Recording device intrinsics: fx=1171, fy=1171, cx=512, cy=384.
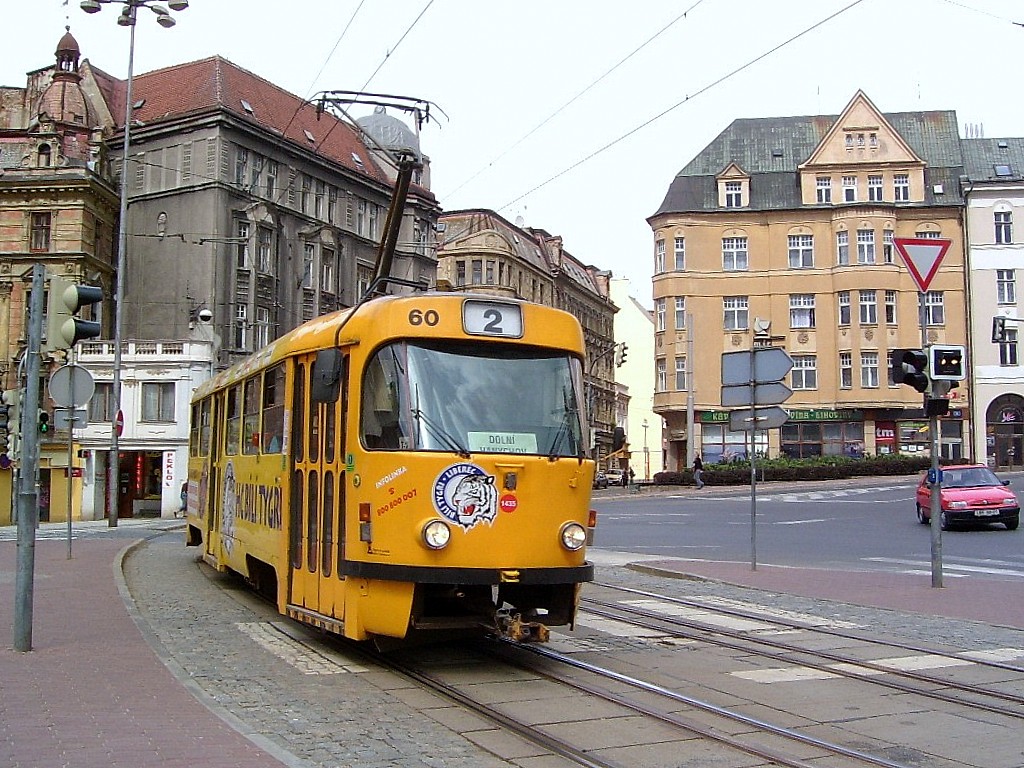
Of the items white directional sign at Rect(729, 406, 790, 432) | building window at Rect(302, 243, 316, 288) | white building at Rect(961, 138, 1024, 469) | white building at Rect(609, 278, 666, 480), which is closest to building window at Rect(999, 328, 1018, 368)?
white building at Rect(961, 138, 1024, 469)

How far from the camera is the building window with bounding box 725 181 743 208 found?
6350 cm

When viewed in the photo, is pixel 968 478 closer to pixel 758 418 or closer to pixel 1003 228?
pixel 758 418

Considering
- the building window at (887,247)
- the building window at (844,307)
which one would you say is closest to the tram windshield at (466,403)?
the building window at (844,307)

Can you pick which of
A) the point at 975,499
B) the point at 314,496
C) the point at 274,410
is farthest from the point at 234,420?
the point at 975,499

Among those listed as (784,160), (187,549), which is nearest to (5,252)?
(187,549)

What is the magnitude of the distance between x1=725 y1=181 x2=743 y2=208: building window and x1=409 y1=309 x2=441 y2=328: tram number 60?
5606 cm

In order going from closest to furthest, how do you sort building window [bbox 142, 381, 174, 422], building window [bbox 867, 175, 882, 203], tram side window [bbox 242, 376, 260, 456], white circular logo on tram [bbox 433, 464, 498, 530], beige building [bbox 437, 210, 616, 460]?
1. white circular logo on tram [bbox 433, 464, 498, 530]
2. tram side window [bbox 242, 376, 260, 456]
3. building window [bbox 142, 381, 174, 422]
4. building window [bbox 867, 175, 882, 203]
5. beige building [bbox 437, 210, 616, 460]

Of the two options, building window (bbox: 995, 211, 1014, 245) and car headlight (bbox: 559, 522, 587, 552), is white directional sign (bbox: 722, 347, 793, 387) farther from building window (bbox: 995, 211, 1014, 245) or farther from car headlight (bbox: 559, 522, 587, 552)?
building window (bbox: 995, 211, 1014, 245)

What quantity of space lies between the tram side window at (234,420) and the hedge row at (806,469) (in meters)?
39.4

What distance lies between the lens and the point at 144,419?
174 ft

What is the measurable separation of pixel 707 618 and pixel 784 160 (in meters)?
55.0

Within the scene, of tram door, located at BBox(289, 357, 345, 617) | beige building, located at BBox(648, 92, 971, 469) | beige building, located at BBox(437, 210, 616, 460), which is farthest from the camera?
beige building, located at BBox(437, 210, 616, 460)

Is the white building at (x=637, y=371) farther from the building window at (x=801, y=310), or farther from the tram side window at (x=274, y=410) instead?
the tram side window at (x=274, y=410)

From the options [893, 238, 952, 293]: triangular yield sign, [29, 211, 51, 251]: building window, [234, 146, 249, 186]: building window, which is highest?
[234, 146, 249, 186]: building window
